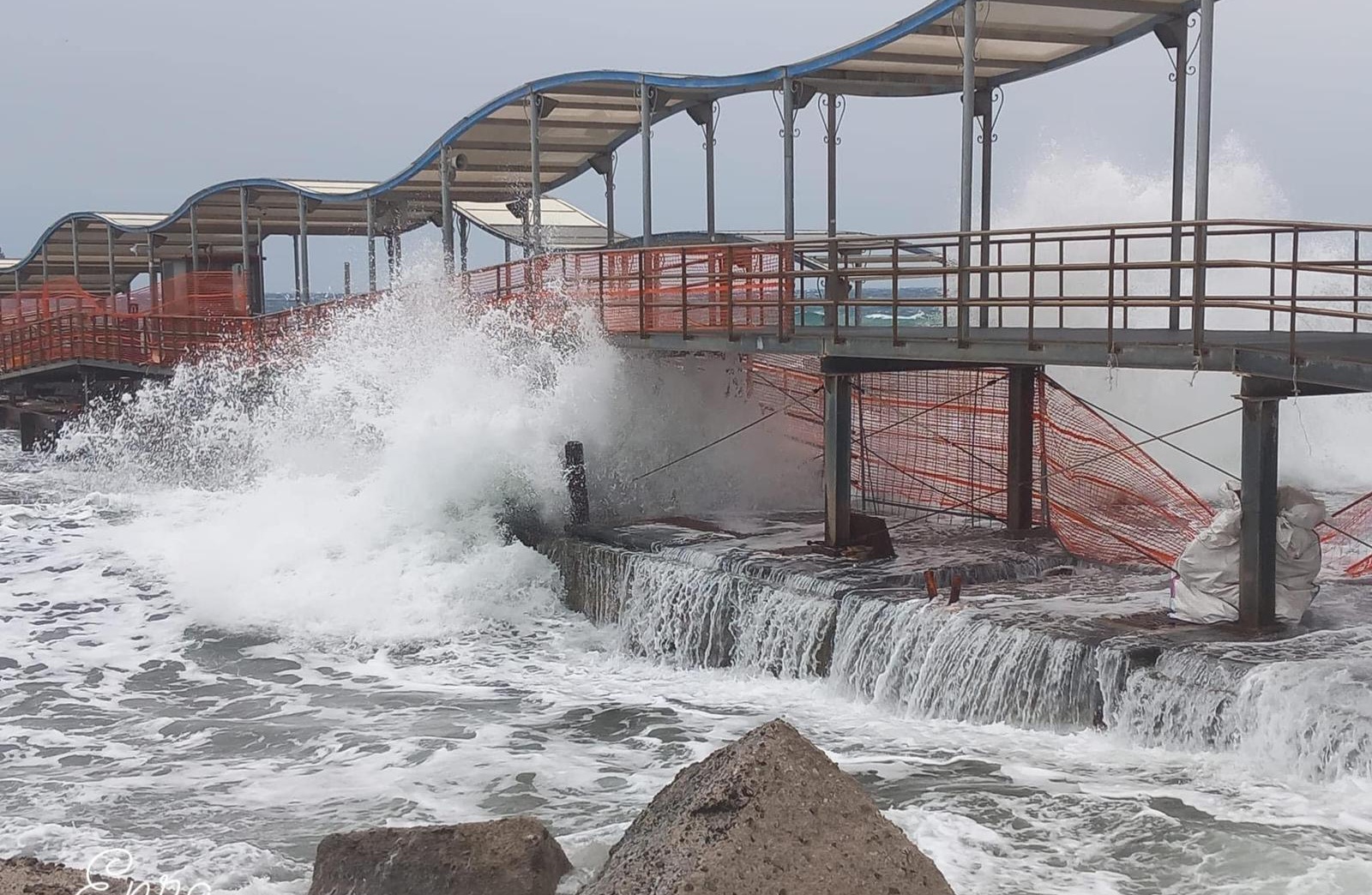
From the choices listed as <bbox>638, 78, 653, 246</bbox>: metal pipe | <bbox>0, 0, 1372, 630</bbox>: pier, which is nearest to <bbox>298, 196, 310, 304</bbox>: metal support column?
<bbox>0, 0, 1372, 630</bbox>: pier

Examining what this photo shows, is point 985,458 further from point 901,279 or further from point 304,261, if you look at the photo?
point 304,261

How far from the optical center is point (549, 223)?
30.6 metres

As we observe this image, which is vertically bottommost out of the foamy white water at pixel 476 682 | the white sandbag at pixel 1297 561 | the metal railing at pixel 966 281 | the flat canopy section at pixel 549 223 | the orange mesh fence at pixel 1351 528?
the foamy white water at pixel 476 682

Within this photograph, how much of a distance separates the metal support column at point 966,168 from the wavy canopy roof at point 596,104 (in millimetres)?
347

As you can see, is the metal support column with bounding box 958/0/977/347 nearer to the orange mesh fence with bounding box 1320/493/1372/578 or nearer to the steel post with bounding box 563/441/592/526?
the orange mesh fence with bounding box 1320/493/1372/578

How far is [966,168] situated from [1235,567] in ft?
17.5

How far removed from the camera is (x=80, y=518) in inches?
949

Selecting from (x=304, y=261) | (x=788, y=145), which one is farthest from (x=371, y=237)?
(x=788, y=145)

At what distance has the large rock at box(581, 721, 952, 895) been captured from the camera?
6203 millimetres

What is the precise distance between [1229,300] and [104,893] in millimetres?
8614

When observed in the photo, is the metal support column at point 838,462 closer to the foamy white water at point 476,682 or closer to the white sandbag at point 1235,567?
the foamy white water at point 476,682

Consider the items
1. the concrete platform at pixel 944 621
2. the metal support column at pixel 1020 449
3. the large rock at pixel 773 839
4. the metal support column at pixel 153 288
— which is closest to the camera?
the large rock at pixel 773 839

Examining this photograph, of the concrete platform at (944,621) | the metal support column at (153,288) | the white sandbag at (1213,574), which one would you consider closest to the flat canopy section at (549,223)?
the metal support column at (153,288)

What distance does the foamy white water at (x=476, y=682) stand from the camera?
9.12m
